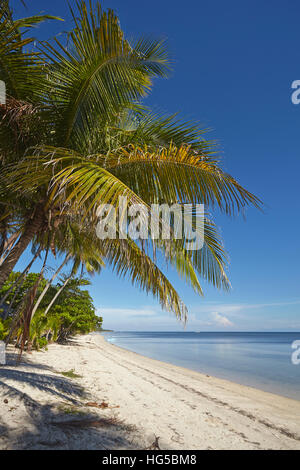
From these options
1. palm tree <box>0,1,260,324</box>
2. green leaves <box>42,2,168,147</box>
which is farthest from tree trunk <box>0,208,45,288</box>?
green leaves <box>42,2,168,147</box>

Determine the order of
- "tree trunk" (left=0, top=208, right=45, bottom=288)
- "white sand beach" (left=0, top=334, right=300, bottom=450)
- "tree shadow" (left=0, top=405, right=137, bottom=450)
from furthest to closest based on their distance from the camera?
"tree trunk" (left=0, top=208, right=45, bottom=288)
"white sand beach" (left=0, top=334, right=300, bottom=450)
"tree shadow" (left=0, top=405, right=137, bottom=450)

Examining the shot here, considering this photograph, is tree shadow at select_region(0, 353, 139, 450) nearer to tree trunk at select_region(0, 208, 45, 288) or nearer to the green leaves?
tree trunk at select_region(0, 208, 45, 288)

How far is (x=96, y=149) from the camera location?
442cm

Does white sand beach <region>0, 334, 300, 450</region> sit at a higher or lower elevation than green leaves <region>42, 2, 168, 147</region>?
lower

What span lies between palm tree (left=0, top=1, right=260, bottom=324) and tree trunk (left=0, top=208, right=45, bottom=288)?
14mm

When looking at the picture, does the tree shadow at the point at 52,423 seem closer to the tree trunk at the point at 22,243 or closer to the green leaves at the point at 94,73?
the tree trunk at the point at 22,243

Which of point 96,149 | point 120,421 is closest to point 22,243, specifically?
point 96,149

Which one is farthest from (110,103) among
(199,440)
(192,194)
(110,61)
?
(199,440)

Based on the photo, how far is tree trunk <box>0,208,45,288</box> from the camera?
3.76 m

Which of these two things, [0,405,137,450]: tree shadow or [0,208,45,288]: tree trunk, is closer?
[0,405,137,450]: tree shadow

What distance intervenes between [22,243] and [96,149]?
6.04 ft

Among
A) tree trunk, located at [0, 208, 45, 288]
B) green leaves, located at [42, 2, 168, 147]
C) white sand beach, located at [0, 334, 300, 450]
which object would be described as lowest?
white sand beach, located at [0, 334, 300, 450]

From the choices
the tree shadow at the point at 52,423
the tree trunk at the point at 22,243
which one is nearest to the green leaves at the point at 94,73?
the tree trunk at the point at 22,243

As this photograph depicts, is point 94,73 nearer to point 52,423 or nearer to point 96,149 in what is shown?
point 96,149
